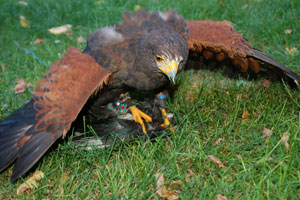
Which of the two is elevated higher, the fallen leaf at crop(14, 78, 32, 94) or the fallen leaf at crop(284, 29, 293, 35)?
the fallen leaf at crop(284, 29, 293, 35)

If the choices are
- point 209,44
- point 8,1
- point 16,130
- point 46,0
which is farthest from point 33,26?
point 209,44

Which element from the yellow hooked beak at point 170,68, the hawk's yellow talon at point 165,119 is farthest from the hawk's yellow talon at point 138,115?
the yellow hooked beak at point 170,68

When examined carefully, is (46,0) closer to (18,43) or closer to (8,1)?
(8,1)

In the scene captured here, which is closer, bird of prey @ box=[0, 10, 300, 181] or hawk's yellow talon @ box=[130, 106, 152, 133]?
bird of prey @ box=[0, 10, 300, 181]

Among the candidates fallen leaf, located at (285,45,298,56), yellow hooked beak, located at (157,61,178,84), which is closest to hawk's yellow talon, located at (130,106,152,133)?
yellow hooked beak, located at (157,61,178,84)

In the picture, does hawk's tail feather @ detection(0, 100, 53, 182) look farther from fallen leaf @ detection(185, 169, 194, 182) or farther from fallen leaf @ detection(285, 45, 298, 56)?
fallen leaf @ detection(285, 45, 298, 56)

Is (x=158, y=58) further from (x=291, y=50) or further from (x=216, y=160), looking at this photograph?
(x=291, y=50)

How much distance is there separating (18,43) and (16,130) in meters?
3.37

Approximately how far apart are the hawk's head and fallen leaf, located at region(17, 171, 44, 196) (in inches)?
62.4

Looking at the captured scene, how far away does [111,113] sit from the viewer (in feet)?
12.5

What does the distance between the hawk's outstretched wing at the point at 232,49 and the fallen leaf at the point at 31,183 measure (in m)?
2.22

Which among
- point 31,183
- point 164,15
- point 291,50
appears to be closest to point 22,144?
point 31,183

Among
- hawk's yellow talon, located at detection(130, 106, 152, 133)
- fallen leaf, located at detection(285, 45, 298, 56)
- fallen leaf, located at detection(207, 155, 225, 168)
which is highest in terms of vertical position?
fallen leaf, located at detection(285, 45, 298, 56)

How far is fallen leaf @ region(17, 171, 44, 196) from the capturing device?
9.01 ft
